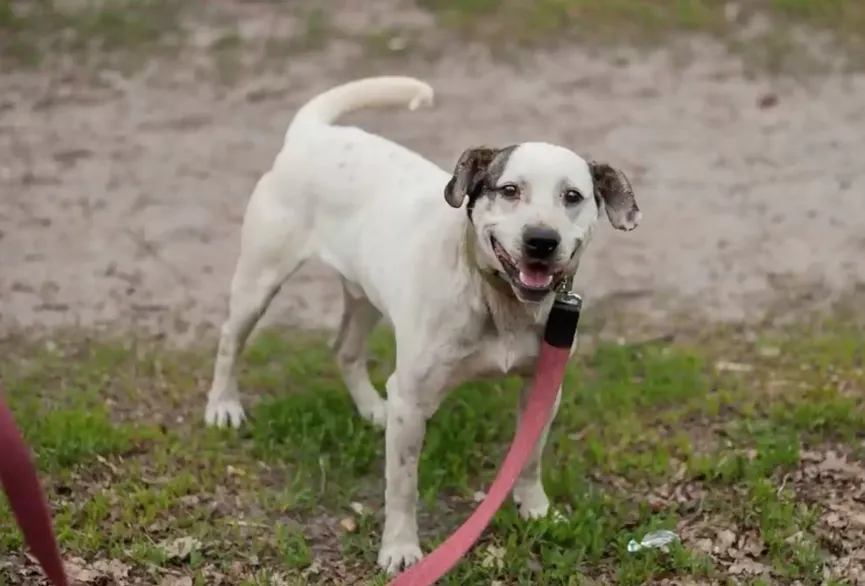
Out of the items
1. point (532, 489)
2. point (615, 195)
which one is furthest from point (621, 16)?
point (615, 195)

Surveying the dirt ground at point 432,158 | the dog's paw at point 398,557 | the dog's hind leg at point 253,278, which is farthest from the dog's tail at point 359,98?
the dog's paw at point 398,557

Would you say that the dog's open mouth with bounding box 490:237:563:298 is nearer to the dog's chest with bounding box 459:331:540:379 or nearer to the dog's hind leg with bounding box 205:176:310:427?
the dog's chest with bounding box 459:331:540:379

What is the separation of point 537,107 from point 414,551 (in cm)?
602

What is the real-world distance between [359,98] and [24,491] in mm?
2744

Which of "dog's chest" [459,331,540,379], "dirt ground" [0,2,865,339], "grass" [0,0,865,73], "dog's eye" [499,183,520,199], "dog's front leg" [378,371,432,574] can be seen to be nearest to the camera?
"dog's eye" [499,183,520,199]

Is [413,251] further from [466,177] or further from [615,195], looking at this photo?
[615,195]

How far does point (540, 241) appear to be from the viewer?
338 cm

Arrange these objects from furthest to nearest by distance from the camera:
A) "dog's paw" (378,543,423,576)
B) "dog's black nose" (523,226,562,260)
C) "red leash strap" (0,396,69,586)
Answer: "dog's paw" (378,543,423,576)
"dog's black nose" (523,226,562,260)
"red leash strap" (0,396,69,586)

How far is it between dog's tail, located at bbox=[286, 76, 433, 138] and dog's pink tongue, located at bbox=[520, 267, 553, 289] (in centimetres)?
158

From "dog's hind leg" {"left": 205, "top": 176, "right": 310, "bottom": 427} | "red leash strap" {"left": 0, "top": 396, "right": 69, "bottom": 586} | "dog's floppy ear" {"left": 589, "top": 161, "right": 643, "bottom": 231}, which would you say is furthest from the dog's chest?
"red leash strap" {"left": 0, "top": 396, "right": 69, "bottom": 586}

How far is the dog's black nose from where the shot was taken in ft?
11.1

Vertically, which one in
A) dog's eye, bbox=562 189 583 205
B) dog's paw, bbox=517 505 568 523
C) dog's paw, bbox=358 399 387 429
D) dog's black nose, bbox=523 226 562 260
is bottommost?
dog's paw, bbox=358 399 387 429

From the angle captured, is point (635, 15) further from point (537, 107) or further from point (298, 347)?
point (298, 347)

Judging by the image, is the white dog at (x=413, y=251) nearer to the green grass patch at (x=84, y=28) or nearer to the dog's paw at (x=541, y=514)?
the dog's paw at (x=541, y=514)
